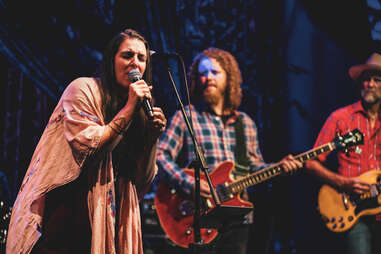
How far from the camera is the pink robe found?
188cm

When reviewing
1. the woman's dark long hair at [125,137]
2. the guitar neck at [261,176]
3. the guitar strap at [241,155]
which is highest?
the woman's dark long hair at [125,137]

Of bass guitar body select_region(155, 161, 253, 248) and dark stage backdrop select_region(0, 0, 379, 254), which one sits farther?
dark stage backdrop select_region(0, 0, 379, 254)

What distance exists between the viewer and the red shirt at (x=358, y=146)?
12.3ft

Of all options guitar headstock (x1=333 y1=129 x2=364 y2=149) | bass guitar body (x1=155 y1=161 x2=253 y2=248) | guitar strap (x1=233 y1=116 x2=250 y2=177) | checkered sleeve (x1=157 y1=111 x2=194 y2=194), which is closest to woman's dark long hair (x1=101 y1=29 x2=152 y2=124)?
checkered sleeve (x1=157 y1=111 x2=194 y2=194)

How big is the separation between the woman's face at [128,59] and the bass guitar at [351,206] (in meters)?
2.32

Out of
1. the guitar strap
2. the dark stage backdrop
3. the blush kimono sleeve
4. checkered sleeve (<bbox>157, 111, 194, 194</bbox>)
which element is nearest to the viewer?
the blush kimono sleeve

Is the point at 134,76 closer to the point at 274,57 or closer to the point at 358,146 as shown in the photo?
the point at 358,146

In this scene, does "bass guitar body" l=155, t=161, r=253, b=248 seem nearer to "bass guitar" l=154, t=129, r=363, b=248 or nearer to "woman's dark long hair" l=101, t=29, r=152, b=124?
"bass guitar" l=154, t=129, r=363, b=248

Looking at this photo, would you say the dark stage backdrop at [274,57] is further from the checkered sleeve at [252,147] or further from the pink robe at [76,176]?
the pink robe at [76,176]

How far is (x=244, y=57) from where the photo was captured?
210 inches

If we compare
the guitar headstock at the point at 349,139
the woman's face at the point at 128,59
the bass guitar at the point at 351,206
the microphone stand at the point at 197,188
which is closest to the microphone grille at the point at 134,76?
the woman's face at the point at 128,59

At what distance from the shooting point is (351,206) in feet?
11.9

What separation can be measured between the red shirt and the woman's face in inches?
89.8

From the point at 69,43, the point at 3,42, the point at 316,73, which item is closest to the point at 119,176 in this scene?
the point at 3,42
